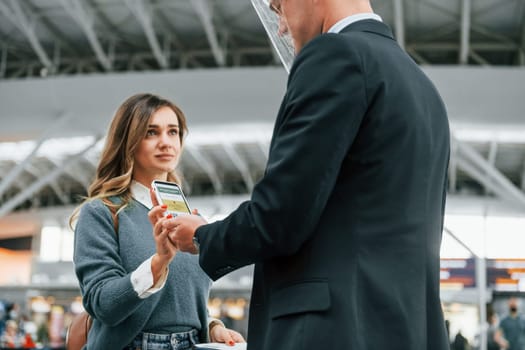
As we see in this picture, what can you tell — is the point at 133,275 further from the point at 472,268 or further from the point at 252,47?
the point at 252,47

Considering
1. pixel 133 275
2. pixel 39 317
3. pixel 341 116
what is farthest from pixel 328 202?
pixel 39 317

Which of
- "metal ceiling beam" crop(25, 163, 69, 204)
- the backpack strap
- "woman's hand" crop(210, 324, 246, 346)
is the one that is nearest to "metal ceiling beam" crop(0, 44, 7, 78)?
"metal ceiling beam" crop(25, 163, 69, 204)

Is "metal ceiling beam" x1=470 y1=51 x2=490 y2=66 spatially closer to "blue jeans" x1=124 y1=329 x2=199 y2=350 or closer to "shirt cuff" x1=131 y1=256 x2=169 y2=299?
"blue jeans" x1=124 y1=329 x2=199 y2=350

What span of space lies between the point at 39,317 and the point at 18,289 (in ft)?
6.64

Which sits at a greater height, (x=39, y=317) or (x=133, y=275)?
(x=39, y=317)

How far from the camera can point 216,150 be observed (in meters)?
30.8

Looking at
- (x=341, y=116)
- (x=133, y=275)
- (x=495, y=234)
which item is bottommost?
(x=133, y=275)

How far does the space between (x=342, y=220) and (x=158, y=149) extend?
1355 millimetres

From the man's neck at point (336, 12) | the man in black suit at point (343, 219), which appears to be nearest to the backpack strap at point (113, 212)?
the man in black suit at point (343, 219)

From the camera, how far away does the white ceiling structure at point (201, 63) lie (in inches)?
667

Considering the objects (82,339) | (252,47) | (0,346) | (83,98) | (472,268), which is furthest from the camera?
(252,47)

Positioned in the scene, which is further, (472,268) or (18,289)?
(18,289)

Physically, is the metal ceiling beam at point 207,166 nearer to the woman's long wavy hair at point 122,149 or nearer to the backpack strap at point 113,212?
the woman's long wavy hair at point 122,149

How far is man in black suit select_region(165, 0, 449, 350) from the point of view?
179cm
